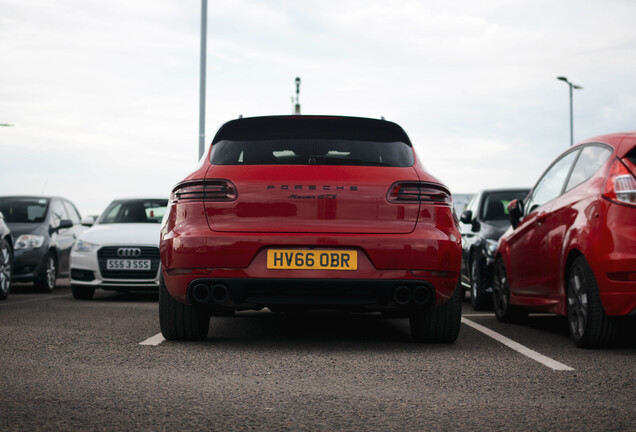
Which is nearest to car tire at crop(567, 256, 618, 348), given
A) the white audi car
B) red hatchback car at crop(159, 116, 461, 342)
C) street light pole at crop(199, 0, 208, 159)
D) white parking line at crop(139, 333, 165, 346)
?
red hatchback car at crop(159, 116, 461, 342)

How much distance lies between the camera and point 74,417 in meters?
3.80

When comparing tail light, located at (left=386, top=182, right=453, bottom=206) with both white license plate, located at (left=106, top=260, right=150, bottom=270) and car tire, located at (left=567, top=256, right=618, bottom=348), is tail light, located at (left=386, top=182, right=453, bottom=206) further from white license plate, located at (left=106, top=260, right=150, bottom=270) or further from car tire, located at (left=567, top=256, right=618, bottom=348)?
white license plate, located at (left=106, top=260, right=150, bottom=270)

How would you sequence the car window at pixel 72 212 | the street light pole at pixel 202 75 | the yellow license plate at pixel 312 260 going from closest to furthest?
the yellow license plate at pixel 312 260 → the car window at pixel 72 212 → the street light pole at pixel 202 75

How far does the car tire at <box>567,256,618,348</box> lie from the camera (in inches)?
235

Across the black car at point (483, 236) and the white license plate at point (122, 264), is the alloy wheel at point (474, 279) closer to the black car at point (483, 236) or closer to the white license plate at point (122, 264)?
the black car at point (483, 236)

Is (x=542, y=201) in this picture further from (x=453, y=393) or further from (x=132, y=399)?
(x=132, y=399)

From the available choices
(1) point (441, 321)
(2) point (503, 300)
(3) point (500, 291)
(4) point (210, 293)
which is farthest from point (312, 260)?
(3) point (500, 291)

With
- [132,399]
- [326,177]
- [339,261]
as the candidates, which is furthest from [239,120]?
[132,399]

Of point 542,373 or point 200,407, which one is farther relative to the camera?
point 542,373

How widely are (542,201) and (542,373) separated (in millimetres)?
2866

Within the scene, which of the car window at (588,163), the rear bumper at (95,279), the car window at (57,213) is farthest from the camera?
the car window at (57,213)

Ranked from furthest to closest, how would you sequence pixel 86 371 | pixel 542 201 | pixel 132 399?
pixel 542 201 → pixel 86 371 → pixel 132 399

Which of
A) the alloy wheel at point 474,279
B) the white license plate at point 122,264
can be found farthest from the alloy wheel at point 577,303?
the white license plate at point 122,264

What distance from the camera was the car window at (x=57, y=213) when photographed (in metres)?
14.4
